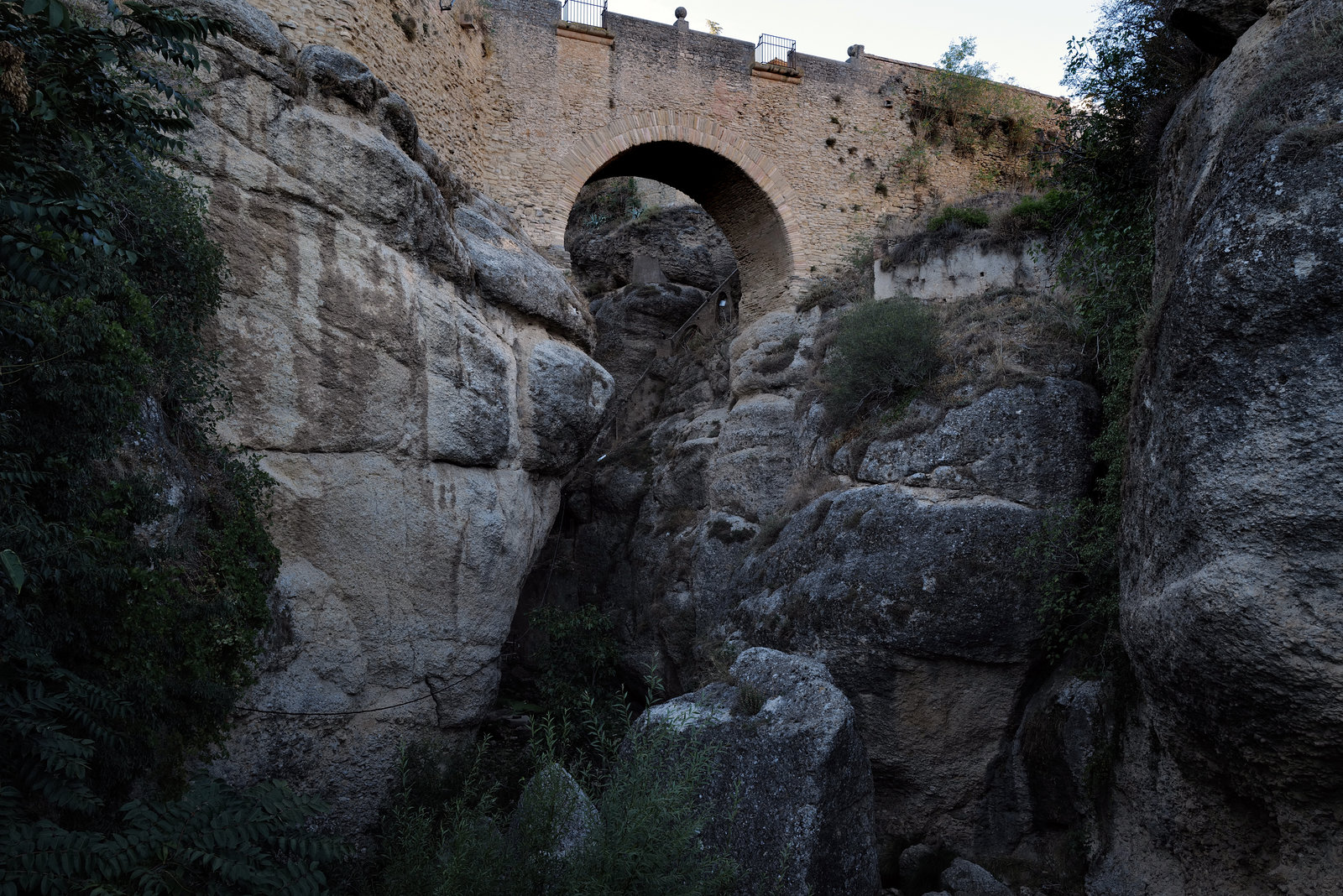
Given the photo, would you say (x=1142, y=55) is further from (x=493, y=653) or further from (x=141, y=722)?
(x=141, y=722)

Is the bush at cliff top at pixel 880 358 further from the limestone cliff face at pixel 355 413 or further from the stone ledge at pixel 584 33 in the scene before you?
the stone ledge at pixel 584 33

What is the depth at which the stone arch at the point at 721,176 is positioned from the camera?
15367mm

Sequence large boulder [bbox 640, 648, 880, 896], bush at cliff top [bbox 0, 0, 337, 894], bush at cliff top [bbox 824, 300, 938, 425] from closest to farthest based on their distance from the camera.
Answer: bush at cliff top [bbox 0, 0, 337, 894] → large boulder [bbox 640, 648, 880, 896] → bush at cliff top [bbox 824, 300, 938, 425]

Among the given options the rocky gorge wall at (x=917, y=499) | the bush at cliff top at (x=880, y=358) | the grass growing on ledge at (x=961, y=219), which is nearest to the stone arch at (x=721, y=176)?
the grass growing on ledge at (x=961, y=219)

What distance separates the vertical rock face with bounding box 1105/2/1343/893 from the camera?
512 cm

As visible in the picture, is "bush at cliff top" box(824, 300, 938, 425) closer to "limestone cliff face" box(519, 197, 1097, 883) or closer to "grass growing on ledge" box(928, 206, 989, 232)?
"limestone cliff face" box(519, 197, 1097, 883)

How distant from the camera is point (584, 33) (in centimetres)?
1542

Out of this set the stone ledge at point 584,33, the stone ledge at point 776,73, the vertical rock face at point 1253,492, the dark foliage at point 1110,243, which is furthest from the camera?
the stone ledge at point 776,73

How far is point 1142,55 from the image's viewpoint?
8.84 meters

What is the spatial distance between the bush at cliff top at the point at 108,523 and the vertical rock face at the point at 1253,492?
5412 mm

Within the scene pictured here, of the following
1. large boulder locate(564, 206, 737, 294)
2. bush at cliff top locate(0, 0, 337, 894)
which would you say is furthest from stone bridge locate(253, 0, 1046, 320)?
bush at cliff top locate(0, 0, 337, 894)

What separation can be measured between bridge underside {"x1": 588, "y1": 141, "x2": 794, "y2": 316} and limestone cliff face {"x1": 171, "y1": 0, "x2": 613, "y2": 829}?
6.63 metres

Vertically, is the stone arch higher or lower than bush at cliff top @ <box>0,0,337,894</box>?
higher

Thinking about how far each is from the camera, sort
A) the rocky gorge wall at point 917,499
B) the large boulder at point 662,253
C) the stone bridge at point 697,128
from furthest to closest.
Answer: the large boulder at point 662,253, the stone bridge at point 697,128, the rocky gorge wall at point 917,499
